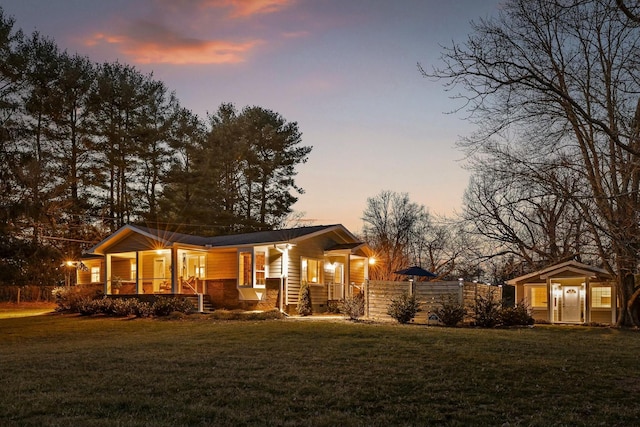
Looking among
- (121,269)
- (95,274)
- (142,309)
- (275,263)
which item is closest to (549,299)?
(275,263)

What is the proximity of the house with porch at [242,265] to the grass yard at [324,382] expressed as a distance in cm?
1099

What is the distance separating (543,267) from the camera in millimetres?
28219

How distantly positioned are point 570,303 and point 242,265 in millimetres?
15699

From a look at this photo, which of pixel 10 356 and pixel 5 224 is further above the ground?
pixel 5 224

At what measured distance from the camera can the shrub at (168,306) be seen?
2333 centimetres

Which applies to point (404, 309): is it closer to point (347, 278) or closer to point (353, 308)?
point (353, 308)

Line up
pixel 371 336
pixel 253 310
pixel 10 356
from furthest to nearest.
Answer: pixel 253 310 < pixel 371 336 < pixel 10 356

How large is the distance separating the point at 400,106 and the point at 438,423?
32.8 ft

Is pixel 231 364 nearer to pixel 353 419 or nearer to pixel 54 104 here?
pixel 353 419

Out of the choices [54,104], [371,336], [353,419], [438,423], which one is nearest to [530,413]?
[438,423]

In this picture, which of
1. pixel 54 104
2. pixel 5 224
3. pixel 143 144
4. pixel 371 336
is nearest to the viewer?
pixel 371 336

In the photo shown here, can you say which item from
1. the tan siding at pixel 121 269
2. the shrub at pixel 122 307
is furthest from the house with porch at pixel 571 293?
the tan siding at pixel 121 269

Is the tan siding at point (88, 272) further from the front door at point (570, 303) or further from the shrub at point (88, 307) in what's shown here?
the front door at point (570, 303)

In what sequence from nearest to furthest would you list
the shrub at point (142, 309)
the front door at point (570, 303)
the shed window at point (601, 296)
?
the shrub at point (142, 309), the shed window at point (601, 296), the front door at point (570, 303)
